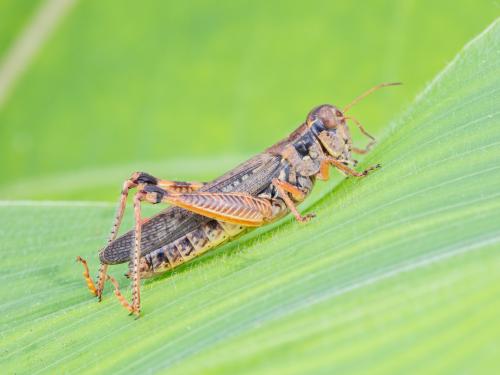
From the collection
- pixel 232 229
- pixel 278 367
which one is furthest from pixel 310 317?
pixel 232 229

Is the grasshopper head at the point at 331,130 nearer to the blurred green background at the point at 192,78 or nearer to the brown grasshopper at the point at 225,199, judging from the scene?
the brown grasshopper at the point at 225,199

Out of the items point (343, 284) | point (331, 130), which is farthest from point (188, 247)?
point (343, 284)

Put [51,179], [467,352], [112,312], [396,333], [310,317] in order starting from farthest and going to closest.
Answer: [51,179] < [112,312] < [310,317] < [396,333] < [467,352]

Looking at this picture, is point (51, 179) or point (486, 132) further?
point (51, 179)

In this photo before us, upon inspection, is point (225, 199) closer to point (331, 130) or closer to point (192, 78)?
point (331, 130)

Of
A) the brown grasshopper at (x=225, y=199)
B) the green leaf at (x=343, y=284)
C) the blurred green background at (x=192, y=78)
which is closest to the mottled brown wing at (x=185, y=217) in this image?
the brown grasshopper at (x=225, y=199)

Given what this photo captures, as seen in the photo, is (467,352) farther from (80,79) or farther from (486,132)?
(80,79)

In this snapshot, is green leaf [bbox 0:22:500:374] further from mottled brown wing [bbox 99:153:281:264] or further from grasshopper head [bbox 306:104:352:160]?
grasshopper head [bbox 306:104:352:160]
